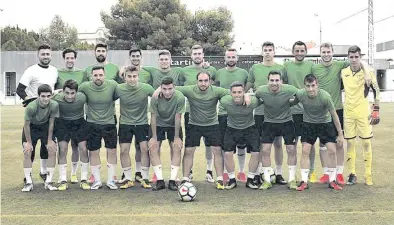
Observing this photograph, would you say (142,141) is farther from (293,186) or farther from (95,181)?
(293,186)

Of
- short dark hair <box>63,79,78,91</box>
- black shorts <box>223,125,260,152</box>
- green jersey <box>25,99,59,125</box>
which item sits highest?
short dark hair <box>63,79,78,91</box>

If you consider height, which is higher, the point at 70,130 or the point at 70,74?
the point at 70,74

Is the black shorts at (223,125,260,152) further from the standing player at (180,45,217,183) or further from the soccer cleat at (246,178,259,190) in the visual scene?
the standing player at (180,45,217,183)

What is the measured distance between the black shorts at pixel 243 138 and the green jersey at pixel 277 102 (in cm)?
32

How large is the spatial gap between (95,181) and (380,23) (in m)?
56.6

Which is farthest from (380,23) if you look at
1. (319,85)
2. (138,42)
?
(319,85)

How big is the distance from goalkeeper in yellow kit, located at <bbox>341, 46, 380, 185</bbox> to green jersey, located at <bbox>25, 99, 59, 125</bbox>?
4353 millimetres

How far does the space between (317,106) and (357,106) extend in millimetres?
794

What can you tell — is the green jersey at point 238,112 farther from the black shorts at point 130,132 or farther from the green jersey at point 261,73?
the black shorts at point 130,132

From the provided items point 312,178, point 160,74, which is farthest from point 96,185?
point 312,178

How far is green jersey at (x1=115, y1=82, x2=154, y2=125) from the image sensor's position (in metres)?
6.93

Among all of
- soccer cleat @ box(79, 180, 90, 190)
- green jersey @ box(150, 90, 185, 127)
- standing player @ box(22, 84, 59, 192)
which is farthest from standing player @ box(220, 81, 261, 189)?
standing player @ box(22, 84, 59, 192)

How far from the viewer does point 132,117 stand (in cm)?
703

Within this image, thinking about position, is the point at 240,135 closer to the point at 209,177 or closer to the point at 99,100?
the point at 209,177
